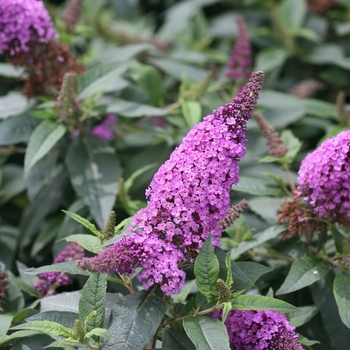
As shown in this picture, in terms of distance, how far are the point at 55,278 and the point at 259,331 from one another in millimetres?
839

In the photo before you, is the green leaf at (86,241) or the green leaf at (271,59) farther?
the green leaf at (271,59)

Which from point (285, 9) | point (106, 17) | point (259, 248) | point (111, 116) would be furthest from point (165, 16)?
point (259, 248)

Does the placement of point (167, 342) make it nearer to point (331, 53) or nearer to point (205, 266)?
point (205, 266)

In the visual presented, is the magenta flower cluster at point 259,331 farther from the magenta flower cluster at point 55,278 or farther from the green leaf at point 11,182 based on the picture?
the green leaf at point 11,182

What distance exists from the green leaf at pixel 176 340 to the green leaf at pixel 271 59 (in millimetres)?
2202

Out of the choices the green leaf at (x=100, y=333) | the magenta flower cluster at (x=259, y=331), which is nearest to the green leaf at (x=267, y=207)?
the magenta flower cluster at (x=259, y=331)

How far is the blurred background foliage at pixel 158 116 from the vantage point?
2.44m

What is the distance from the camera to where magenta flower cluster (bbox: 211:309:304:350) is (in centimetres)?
172

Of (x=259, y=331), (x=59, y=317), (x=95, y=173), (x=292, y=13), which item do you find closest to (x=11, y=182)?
(x=95, y=173)

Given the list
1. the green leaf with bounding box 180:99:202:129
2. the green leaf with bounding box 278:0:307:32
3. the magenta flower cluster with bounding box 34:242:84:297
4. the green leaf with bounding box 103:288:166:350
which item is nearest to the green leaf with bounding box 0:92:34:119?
the green leaf with bounding box 180:99:202:129

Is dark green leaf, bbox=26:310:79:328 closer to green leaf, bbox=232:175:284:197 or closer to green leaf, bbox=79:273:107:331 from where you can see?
green leaf, bbox=79:273:107:331

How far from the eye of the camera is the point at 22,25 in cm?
257

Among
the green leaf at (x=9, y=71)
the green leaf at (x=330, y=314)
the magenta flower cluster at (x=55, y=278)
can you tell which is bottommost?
the green leaf at (x=330, y=314)

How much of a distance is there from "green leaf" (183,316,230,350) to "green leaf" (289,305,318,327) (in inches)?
19.0
